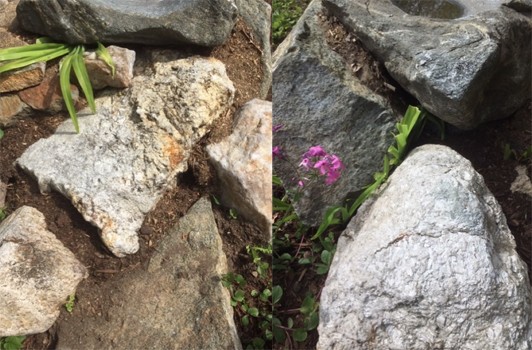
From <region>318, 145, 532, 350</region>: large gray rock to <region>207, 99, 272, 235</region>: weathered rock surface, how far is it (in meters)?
0.29

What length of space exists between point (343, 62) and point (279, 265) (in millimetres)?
617

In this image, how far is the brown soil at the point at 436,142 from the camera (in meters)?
1.58

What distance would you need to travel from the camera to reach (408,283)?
1.25m

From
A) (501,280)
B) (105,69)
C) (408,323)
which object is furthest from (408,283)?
(105,69)

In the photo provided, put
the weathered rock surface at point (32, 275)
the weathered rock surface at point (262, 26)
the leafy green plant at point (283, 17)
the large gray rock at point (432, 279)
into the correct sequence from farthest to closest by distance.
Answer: the leafy green plant at point (283, 17), the weathered rock surface at point (262, 26), the weathered rock surface at point (32, 275), the large gray rock at point (432, 279)

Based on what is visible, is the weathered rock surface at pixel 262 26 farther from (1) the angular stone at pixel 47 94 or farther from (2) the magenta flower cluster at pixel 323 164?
A: (1) the angular stone at pixel 47 94

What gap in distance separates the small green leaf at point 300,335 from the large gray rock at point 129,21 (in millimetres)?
826

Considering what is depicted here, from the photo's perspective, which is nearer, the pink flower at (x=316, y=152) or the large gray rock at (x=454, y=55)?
the large gray rock at (x=454, y=55)

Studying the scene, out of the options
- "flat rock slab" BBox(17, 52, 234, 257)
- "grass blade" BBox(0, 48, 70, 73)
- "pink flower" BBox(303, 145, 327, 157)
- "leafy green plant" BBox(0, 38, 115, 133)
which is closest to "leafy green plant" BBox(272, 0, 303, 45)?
"flat rock slab" BBox(17, 52, 234, 257)

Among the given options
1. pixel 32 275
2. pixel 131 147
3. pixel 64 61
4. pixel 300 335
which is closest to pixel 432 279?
pixel 300 335

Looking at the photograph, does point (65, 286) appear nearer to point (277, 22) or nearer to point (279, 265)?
point (279, 265)

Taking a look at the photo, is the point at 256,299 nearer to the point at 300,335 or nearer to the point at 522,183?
the point at 300,335

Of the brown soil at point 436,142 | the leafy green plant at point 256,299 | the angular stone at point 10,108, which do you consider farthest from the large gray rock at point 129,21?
the leafy green plant at point 256,299

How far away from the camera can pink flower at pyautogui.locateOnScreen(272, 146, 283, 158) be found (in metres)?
1.66
